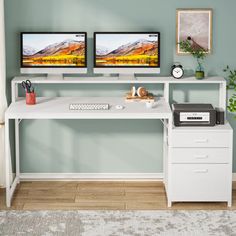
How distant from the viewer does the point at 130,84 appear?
5.55 m

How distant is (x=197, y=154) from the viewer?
503cm

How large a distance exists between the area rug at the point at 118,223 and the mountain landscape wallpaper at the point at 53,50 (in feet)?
4.26

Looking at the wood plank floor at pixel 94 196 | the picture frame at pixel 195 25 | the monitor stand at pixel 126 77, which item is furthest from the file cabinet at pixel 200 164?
the picture frame at pixel 195 25

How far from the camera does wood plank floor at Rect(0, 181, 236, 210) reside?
200 inches

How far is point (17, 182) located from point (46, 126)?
55cm

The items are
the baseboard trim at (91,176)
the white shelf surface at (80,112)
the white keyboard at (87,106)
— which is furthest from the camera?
the baseboard trim at (91,176)

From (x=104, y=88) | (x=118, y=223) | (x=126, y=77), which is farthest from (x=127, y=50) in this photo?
(x=118, y=223)

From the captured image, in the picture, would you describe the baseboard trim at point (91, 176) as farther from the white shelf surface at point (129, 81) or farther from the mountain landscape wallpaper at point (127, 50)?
the mountain landscape wallpaper at point (127, 50)

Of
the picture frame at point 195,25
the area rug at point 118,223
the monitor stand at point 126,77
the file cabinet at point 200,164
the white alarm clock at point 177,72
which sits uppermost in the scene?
the picture frame at point 195,25

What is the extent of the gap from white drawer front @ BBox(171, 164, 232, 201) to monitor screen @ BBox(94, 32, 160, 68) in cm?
96

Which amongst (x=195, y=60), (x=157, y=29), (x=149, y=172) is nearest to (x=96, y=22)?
(x=157, y=29)

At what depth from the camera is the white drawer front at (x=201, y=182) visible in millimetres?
5055

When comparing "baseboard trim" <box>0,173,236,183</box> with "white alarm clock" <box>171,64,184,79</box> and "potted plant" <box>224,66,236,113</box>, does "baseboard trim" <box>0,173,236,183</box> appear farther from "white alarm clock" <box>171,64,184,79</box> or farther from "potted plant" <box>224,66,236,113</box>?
"white alarm clock" <box>171,64,184,79</box>

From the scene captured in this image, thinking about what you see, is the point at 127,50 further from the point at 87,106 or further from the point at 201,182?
the point at 201,182
